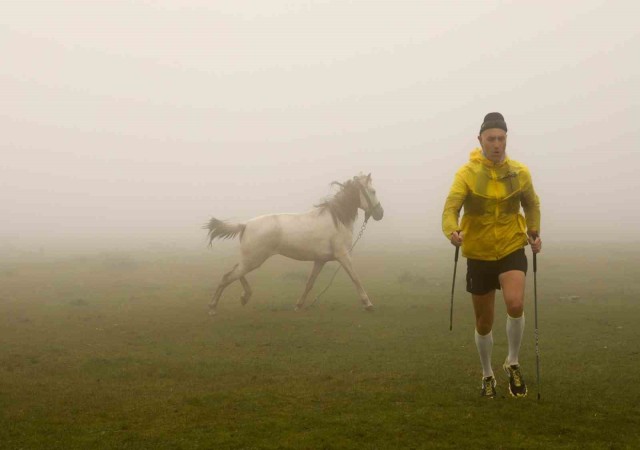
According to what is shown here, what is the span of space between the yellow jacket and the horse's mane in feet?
26.7

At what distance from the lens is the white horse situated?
14531mm

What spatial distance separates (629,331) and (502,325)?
7.04 ft

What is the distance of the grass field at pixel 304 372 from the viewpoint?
6.04 metres

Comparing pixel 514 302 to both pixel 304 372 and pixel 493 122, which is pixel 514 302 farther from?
pixel 304 372

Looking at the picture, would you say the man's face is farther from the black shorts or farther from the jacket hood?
the black shorts

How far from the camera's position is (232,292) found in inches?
782

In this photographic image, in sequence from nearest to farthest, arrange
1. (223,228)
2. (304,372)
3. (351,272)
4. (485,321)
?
(485,321) → (304,372) → (351,272) → (223,228)

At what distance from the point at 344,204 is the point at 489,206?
842 cm

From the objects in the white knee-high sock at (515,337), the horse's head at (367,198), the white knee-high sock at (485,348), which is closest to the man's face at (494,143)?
the white knee-high sock at (515,337)

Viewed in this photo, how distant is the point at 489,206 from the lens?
6789 mm

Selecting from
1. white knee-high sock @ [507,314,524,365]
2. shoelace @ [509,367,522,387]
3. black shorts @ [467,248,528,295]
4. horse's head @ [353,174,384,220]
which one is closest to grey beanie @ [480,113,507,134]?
black shorts @ [467,248,528,295]

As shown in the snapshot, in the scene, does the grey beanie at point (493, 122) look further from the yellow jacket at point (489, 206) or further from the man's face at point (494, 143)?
the yellow jacket at point (489, 206)

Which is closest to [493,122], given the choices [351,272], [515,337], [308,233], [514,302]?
[514,302]

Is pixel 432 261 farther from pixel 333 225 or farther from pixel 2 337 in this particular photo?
pixel 2 337
